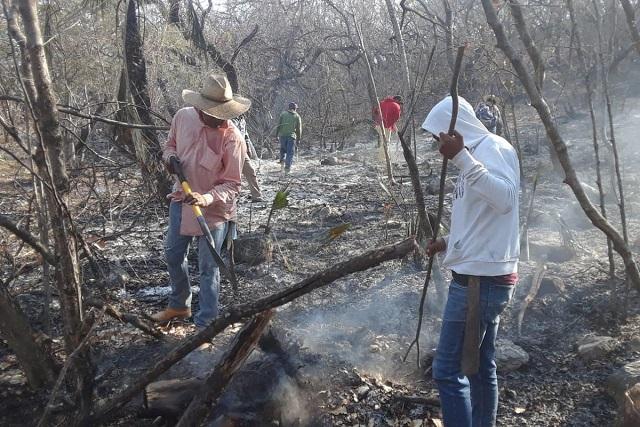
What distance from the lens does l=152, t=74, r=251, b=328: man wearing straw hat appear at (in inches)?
135

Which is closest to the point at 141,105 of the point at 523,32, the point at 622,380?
the point at 523,32

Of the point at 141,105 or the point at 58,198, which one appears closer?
the point at 58,198

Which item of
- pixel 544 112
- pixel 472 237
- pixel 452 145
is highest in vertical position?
pixel 544 112

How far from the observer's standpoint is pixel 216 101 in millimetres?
3475

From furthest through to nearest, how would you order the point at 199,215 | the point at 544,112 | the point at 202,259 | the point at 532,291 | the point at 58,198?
the point at 532,291, the point at 202,259, the point at 199,215, the point at 544,112, the point at 58,198

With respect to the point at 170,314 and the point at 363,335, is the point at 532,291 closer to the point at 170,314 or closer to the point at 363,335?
the point at 363,335

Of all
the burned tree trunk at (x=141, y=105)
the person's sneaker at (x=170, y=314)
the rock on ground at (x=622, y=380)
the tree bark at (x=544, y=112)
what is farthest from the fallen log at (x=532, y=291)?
the burned tree trunk at (x=141, y=105)

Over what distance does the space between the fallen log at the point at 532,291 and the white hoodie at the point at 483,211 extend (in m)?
1.78

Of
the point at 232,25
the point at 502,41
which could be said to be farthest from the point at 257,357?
the point at 232,25

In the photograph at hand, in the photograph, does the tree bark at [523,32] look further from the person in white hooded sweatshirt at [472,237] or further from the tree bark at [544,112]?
the person in white hooded sweatshirt at [472,237]

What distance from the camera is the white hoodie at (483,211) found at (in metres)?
2.20

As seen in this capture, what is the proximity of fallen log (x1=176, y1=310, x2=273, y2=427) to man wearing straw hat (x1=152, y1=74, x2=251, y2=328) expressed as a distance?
45.4 inches

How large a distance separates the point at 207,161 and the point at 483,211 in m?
1.86

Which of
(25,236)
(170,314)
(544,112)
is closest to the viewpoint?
(25,236)
